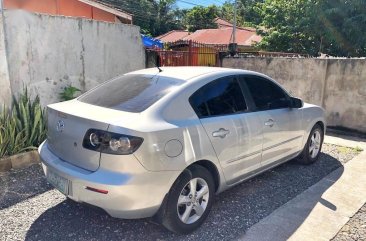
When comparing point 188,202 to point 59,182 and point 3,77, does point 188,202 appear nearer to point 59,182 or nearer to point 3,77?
point 59,182

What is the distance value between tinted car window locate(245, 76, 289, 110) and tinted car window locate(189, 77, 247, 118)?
268mm

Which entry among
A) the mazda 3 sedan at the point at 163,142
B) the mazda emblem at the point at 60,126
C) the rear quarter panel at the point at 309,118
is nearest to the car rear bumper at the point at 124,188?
the mazda 3 sedan at the point at 163,142

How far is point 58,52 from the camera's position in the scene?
19.8ft

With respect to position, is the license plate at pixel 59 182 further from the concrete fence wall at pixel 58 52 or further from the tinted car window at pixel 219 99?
the concrete fence wall at pixel 58 52

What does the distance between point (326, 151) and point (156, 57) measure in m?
4.38

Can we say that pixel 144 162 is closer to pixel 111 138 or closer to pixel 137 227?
pixel 111 138

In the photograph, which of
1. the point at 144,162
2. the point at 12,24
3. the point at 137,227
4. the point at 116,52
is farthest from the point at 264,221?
the point at 116,52

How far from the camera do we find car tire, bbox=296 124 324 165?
5.02m

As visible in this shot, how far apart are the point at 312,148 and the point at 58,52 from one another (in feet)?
15.0

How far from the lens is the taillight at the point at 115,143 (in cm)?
272

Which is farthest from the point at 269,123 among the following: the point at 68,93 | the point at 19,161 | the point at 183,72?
the point at 68,93

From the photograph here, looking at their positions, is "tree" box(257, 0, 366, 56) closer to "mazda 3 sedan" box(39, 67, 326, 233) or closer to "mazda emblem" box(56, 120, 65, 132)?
"mazda 3 sedan" box(39, 67, 326, 233)

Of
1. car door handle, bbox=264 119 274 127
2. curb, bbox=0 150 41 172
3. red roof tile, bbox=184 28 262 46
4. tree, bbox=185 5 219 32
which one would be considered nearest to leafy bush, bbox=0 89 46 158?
curb, bbox=0 150 41 172

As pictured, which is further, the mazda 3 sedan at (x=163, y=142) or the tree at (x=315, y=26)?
the tree at (x=315, y=26)
